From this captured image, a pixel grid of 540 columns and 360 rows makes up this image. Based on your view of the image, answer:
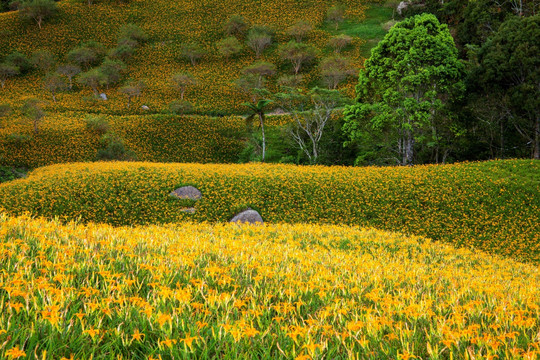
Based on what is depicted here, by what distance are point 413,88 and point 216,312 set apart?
909 inches

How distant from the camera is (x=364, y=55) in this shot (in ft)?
184

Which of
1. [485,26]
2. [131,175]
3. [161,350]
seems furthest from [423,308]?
[485,26]

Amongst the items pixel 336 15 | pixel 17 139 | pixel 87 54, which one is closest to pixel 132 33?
pixel 87 54

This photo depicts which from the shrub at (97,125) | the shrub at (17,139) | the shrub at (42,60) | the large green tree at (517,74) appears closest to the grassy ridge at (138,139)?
the shrub at (17,139)

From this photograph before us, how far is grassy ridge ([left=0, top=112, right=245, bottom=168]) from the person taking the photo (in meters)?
29.9

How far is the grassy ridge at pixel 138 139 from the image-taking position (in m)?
29.9

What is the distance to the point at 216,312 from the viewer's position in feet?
6.50

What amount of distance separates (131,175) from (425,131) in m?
19.1

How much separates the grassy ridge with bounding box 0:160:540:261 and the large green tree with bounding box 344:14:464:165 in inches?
216

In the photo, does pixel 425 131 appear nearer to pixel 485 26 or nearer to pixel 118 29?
pixel 485 26

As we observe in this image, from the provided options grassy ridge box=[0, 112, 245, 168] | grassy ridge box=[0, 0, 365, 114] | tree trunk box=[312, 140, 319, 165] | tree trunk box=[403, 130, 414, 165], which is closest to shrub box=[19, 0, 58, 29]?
grassy ridge box=[0, 0, 365, 114]

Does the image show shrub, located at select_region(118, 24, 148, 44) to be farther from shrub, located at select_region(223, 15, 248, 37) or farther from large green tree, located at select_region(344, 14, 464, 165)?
large green tree, located at select_region(344, 14, 464, 165)

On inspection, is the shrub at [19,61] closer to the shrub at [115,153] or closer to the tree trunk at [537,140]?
the shrub at [115,153]

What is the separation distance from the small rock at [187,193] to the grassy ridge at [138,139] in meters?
20.1
